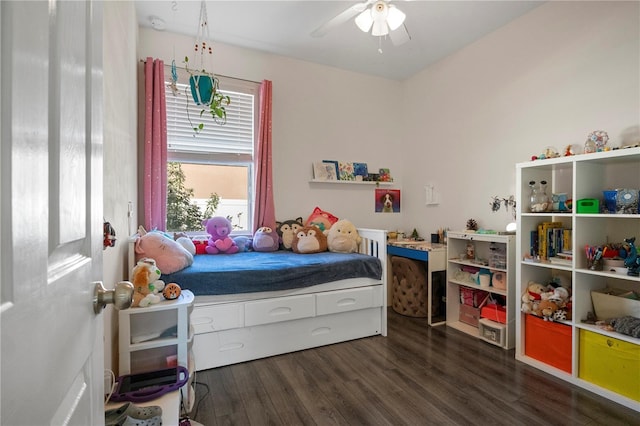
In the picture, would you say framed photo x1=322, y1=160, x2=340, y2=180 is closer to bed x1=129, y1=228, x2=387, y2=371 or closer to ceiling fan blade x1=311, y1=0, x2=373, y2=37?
bed x1=129, y1=228, x2=387, y2=371

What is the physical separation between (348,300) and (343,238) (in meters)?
0.61

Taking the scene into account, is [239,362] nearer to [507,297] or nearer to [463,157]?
[507,297]

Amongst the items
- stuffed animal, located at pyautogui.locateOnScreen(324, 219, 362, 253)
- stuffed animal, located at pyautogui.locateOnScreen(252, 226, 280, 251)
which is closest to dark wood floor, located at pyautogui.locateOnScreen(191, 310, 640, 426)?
stuffed animal, located at pyautogui.locateOnScreen(324, 219, 362, 253)

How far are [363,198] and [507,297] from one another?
5.69 ft

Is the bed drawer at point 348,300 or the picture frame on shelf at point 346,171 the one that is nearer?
the bed drawer at point 348,300

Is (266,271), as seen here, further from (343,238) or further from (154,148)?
(154,148)

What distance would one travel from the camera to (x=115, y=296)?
23.0 inches

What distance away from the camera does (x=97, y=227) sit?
63 cm

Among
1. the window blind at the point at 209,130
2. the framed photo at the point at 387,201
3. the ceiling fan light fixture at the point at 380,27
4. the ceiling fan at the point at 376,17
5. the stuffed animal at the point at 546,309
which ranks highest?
the ceiling fan at the point at 376,17

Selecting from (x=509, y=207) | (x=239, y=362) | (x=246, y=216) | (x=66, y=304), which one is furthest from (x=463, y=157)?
(x=66, y=304)

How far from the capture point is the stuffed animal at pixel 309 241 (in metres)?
2.84

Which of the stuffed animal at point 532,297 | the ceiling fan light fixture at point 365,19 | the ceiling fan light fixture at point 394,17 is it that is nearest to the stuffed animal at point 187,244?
the ceiling fan light fixture at point 365,19

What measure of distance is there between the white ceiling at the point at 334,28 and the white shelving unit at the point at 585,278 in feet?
4.32

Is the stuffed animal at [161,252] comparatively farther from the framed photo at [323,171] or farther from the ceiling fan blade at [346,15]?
the ceiling fan blade at [346,15]
